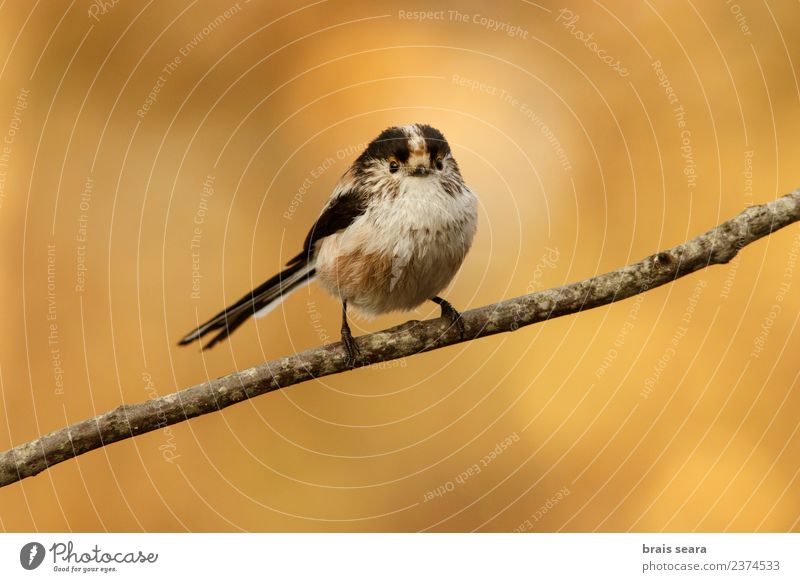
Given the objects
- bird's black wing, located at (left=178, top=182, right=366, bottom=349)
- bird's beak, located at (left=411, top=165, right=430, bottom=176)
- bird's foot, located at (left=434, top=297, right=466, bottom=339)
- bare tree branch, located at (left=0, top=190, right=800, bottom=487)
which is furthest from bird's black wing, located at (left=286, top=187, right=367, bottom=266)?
bare tree branch, located at (left=0, top=190, right=800, bottom=487)

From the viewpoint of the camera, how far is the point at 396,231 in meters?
2.61

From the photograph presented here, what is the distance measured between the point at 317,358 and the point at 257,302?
571 mm

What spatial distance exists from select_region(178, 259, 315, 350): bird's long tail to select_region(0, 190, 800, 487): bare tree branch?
1.79 ft

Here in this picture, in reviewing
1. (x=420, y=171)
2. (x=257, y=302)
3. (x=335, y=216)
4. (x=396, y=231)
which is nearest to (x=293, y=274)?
(x=257, y=302)

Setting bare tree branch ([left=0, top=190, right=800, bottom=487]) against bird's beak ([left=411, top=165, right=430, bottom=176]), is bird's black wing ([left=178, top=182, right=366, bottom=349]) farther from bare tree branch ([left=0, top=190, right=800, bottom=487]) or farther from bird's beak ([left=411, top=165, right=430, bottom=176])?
bare tree branch ([left=0, top=190, right=800, bottom=487])

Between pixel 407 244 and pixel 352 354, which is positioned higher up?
pixel 407 244

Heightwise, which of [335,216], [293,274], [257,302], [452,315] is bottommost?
[452,315]

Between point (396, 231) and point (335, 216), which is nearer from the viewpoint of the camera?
point (396, 231)

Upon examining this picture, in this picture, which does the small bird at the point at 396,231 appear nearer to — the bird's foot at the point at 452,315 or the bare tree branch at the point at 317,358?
the bird's foot at the point at 452,315

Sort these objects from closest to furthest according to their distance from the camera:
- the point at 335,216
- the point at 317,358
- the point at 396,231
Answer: the point at 317,358
the point at 396,231
the point at 335,216

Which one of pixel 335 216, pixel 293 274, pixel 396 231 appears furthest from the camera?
pixel 293 274

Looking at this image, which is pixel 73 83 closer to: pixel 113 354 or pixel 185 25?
pixel 185 25

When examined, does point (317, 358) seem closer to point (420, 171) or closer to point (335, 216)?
point (335, 216)

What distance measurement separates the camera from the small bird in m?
2.61
